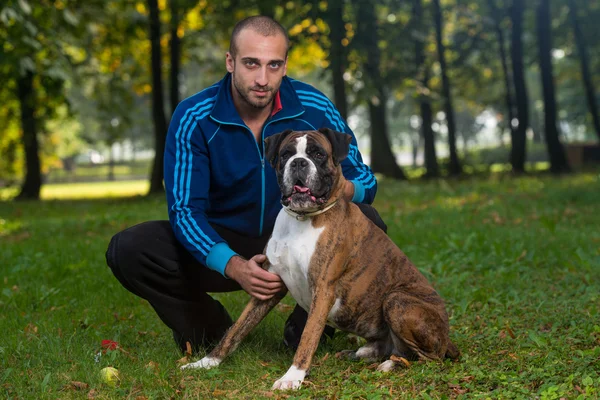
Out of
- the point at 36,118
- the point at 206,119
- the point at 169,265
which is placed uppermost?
the point at 36,118

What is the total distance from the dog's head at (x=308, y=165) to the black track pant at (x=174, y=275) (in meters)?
0.84

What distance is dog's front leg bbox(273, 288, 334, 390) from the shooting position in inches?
151

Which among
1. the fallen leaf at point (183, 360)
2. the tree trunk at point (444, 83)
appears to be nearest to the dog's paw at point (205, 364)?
the fallen leaf at point (183, 360)

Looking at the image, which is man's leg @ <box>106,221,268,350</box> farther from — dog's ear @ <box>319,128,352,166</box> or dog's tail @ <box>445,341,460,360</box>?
dog's tail @ <box>445,341,460,360</box>

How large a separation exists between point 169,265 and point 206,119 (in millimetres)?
960

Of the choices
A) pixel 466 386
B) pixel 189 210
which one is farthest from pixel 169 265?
pixel 466 386

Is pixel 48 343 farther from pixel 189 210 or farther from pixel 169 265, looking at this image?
pixel 189 210

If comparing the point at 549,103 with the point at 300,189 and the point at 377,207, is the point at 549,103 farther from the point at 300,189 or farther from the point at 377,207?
the point at 300,189

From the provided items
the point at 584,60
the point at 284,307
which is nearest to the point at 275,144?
the point at 284,307

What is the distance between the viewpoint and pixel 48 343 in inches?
185

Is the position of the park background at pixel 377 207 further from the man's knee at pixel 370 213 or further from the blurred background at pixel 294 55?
the man's knee at pixel 370 213

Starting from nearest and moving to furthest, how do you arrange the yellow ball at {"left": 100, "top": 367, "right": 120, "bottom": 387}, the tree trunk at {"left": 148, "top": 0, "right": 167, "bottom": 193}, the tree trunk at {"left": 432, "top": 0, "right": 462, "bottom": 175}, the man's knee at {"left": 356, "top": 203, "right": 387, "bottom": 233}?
the yellow ball at {"left": 100, "top": 367, "right": 120, "bottom": 387}, the man's knee at {"left": 356, "top": 203, "right": 387, "bottom": 233}, the tree trunk at {"left": 148, "top": 0, "right": 167, "bottom": 193}, the tree trunk at {"left": 432, "top": 0, "right": 462, "bottom": 175}

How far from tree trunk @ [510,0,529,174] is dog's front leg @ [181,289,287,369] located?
19413 mm

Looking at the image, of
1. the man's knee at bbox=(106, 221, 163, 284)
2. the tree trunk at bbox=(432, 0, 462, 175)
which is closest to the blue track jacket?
the man's knee at bbox=(106, 221, 163, 284)
